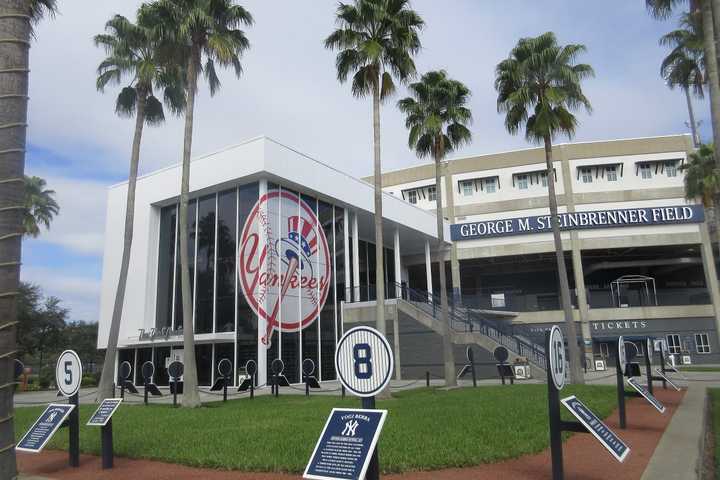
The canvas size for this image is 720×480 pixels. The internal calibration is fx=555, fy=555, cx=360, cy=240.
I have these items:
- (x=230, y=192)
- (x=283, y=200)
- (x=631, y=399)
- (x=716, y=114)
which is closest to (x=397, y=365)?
(x=283, y=200)

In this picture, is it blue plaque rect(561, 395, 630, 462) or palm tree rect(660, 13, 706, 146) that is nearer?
blue plaque rect(561, 395, 630, 462)

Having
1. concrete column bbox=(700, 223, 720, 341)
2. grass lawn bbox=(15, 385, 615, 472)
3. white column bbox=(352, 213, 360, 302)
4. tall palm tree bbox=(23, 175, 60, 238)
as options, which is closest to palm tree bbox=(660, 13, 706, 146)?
grass lawn bbox=(15, 385, 615, 472)

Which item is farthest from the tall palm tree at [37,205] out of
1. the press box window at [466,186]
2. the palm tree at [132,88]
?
the press box window at [466,186]

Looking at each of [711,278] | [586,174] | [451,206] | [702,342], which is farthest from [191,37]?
[702,342]

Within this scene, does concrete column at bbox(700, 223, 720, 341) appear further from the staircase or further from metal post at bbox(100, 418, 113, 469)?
metal post at bbox(100, 418, 113, 469)

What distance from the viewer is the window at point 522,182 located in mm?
42875

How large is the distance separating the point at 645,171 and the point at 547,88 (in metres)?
→ 25.5

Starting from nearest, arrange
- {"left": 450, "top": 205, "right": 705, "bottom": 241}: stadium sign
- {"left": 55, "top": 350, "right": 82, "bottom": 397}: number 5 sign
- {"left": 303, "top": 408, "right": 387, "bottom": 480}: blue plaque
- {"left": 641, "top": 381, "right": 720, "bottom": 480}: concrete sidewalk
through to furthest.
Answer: {"left": 303, "top": 408, "right": 387, "bottom": 480}: blue plaque
{"left": 641, "top": 381, "right": 720, "bottom": 480}: concrete sidewalk
{"left": 55, "top": 350, "right": 82, "bottom": 397}: number 5 sign
{"left": 450, "top": 205, "right": 705, "bottom": 241}: stadium sign

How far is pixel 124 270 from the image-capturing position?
754 inches

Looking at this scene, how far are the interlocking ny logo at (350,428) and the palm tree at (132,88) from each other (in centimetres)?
1567

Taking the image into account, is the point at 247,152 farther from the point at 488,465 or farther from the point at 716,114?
the point at 488,465

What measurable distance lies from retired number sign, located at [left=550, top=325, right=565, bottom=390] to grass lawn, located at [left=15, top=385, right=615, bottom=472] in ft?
7.07

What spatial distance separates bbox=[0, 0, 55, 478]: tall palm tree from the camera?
395 centimetres

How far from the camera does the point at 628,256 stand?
44.5m
